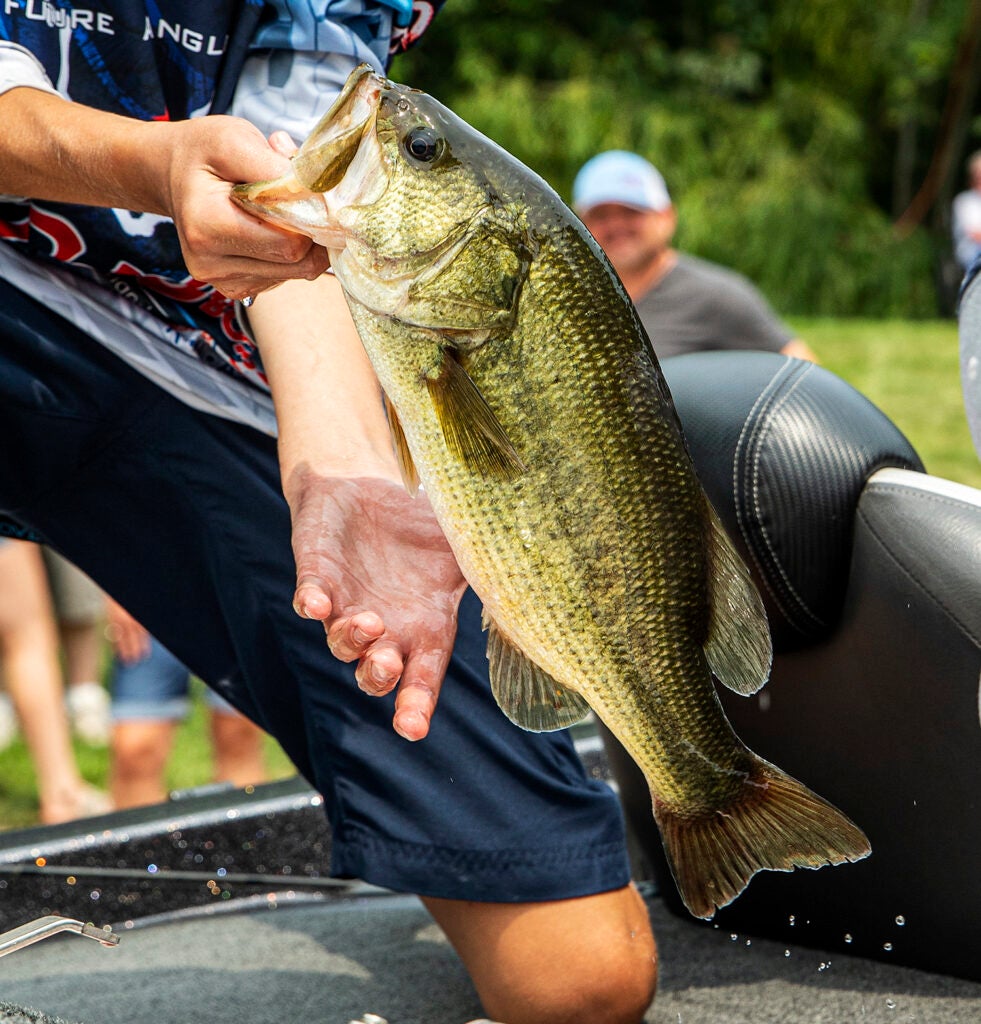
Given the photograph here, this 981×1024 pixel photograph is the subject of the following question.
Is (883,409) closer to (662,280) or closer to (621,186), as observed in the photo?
(662,280)

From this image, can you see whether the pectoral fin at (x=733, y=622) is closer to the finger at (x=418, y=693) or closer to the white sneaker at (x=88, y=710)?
the finger at (x=418, y=693)

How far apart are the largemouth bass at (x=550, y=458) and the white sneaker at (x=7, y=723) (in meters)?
3.89

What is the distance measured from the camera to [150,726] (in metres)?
3.42

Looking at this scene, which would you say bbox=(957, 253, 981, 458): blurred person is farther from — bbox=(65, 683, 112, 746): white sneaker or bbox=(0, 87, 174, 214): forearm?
bbox=(65, 683, 112, 746): white sneaker

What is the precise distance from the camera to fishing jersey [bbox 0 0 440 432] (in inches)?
60.3

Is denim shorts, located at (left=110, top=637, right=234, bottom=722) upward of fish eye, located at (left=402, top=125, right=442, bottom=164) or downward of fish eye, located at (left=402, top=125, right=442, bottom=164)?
downward

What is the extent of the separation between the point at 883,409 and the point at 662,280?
127 cm

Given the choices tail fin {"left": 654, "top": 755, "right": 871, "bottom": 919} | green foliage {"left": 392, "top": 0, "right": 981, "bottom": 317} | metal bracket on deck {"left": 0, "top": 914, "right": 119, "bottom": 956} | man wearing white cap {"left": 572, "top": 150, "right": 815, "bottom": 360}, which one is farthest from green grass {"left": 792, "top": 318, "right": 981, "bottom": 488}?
metal bracket on deck {"left": 0, "top": 914, "right": 119, "bottom": 956}

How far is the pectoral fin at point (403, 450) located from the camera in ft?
3.55

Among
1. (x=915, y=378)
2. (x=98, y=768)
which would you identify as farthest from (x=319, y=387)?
(x=915, y=378)

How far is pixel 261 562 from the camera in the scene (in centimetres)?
169

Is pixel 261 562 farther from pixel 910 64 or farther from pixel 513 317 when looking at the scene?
pixel 910 64

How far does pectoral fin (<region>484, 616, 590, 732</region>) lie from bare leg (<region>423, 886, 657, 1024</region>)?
1.89 ft

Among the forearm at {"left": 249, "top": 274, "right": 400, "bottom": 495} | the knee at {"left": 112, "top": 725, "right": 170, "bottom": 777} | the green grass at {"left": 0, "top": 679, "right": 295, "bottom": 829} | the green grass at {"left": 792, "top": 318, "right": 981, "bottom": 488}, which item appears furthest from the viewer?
the green grass at {"left": 792, "top": 318, "right": 981, "bottom": 488}
